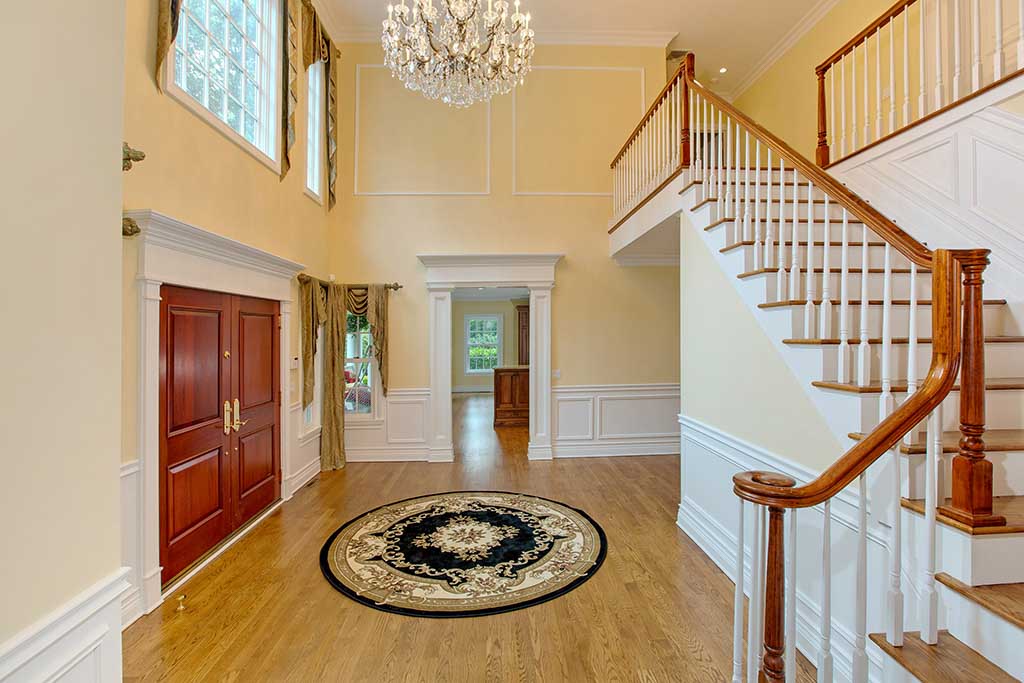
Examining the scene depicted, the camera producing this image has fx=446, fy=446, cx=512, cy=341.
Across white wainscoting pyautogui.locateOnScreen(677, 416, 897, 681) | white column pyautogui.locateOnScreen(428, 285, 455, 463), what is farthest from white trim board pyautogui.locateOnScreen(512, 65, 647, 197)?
white wainscoting pyautogui.locateOnScreen(677, 416, 897, 681)

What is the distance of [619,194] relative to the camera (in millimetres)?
5535

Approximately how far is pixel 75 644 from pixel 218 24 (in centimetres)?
402

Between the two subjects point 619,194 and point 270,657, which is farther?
point 619,194

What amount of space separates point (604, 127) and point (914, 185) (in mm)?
3693

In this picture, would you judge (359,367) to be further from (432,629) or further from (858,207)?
(858,207)

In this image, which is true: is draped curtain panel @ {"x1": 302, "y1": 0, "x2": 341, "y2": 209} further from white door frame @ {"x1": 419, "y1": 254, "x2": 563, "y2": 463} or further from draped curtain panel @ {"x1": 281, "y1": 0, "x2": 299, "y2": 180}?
white door frame @ {"x1": 419, "y1": 254, "x2": 563, "y2": 463}

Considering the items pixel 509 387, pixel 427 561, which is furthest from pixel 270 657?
pixel 509 387

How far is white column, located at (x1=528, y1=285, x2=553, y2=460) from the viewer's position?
5.68m

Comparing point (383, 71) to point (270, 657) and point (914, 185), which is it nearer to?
point (914, 185)

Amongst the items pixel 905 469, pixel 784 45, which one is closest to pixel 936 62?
pixel 905 469

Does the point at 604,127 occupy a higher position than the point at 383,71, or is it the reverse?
the point at 383,71

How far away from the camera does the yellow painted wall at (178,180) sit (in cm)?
246

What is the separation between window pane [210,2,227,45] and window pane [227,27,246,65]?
0.22 feet

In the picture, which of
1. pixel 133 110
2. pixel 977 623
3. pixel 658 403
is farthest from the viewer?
pixel 658 403
